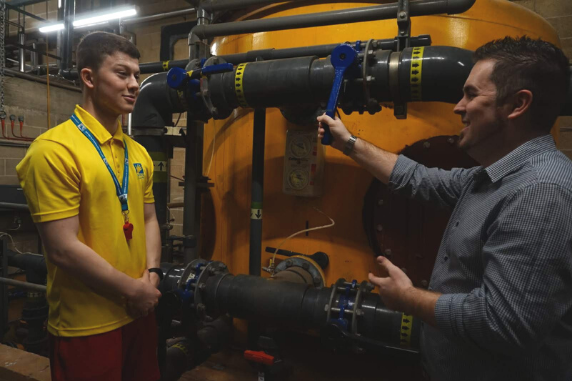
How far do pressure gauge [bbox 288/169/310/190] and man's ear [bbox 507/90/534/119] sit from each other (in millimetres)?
1058

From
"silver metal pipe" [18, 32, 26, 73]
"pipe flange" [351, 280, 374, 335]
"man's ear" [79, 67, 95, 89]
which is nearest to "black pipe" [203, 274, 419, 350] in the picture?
"pipe flange" [351, 280, 374, 335]

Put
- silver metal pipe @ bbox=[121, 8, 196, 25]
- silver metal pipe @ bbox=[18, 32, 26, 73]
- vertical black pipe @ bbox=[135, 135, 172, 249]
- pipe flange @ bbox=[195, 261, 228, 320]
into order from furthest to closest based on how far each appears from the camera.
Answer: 1. silver metal pipe @ bbox=[18, 32, 26, 73]
2. silver metal pipe @ bbox=[121, 8, 196, 25]
3. vertical black pipe @ bbox=[135, 135, 172, 249]
4. pipe flange @ bbox=[195, 261, 228, 320]

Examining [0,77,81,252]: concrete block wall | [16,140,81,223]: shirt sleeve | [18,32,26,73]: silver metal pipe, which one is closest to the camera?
[16,140,81,223]: shirt sleeve

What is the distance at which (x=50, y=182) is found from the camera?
1001 millimetres

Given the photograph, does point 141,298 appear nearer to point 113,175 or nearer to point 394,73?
point 113,175

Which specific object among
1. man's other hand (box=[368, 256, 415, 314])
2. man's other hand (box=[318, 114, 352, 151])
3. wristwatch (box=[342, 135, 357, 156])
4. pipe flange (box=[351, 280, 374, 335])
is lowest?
pipe flange (box=[351, 280, 374, 335])

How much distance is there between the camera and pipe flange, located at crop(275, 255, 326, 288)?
179 cm

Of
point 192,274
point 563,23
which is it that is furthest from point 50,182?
point 563,23

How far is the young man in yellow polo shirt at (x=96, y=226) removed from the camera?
102 centimetres

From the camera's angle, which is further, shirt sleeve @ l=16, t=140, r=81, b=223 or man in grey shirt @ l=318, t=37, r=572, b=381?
shirt sleeve @ l=16, t=140, r=81, b=223

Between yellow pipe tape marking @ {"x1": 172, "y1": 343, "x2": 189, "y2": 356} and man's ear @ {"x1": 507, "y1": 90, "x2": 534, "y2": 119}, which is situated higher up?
man's ear @ {"x1": 507, "y1": 90, "x2": 534, "y2": 119}

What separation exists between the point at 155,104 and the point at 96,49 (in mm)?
679

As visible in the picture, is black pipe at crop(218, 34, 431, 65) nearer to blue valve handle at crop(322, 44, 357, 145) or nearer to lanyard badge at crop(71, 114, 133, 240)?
blue valve handle at crop(322, 44, 357, 145)

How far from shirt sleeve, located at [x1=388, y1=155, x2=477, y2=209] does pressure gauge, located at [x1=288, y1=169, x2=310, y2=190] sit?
0.59m
